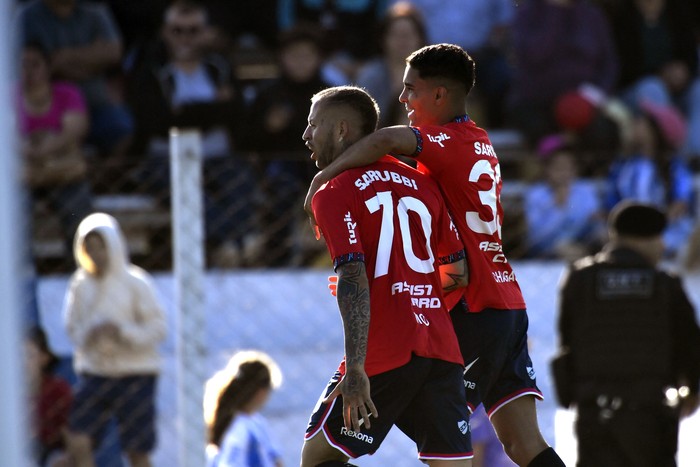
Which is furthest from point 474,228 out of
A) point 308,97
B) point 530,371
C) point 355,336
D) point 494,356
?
point 308,97

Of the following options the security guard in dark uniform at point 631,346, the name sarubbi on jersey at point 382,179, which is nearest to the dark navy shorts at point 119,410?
the security guard in dark uniform at point 631,346

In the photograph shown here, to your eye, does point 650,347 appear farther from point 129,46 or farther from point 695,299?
point 129,46

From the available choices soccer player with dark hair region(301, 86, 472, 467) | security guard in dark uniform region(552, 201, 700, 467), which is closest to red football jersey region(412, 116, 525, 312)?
soccer player with dark hair region(301, 86, 472, 467)

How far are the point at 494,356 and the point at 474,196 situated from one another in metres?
0.52

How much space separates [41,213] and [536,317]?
3.26 m

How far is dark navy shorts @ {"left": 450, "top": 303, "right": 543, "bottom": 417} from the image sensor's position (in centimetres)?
426

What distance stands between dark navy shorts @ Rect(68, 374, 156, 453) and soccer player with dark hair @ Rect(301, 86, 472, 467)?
3667mm

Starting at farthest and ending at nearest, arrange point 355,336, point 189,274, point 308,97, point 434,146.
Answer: point 308,97 < point 189,274 < point 434,146 < point 355,336

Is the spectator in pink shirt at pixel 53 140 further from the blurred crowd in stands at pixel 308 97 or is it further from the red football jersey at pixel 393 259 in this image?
the red football jersey at pixel 393 259

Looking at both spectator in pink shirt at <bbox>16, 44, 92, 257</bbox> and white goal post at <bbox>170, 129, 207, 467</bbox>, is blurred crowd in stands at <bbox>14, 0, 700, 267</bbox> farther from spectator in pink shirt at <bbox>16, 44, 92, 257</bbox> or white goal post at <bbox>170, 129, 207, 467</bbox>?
white goal post at <bbox>170, 129, 207, 467</bbox>

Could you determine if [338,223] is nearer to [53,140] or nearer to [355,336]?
[355,336]

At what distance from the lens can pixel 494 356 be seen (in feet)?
14.0

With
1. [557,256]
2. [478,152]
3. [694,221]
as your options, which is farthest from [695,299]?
[478,152]

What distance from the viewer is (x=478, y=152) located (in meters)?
4.18
